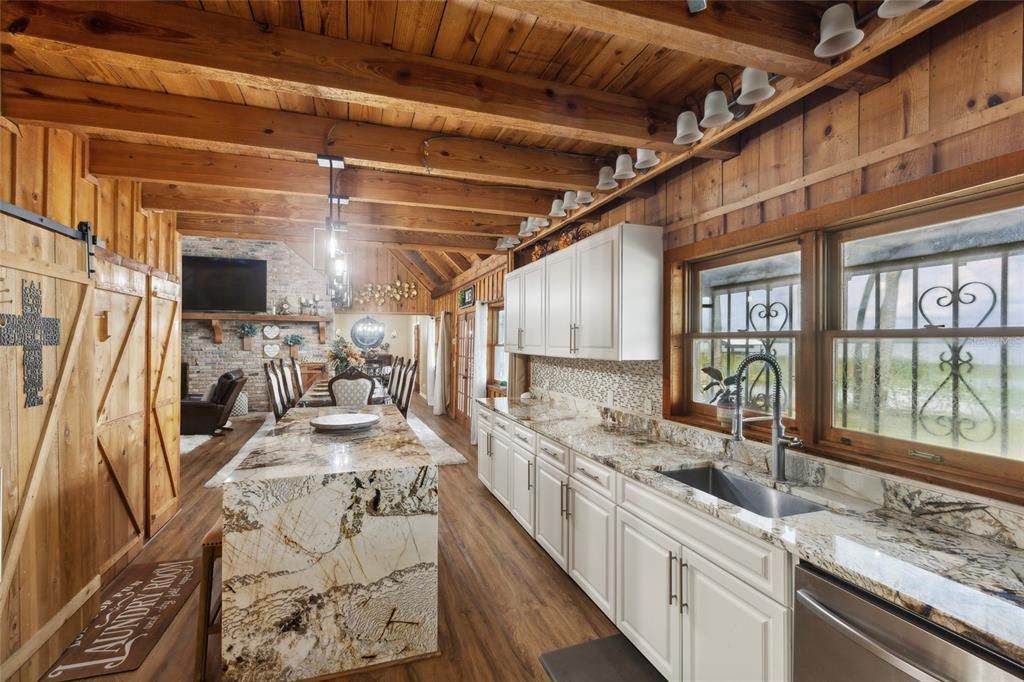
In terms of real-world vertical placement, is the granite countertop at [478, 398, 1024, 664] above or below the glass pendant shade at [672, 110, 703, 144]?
below

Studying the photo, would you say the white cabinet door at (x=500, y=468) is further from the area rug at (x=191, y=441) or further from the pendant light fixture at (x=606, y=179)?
the area rug at (x=191, y=441)

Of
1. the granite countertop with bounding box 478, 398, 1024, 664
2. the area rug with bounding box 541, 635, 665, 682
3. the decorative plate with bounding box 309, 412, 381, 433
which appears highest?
the decorative plate with bounding box 309, 412, 381, 433

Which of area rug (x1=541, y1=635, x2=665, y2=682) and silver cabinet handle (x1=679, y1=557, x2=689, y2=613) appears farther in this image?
area rug (x1=541, y1=635, x2=665, y2=682)

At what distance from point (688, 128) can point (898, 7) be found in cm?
87

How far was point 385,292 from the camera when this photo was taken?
9688mm

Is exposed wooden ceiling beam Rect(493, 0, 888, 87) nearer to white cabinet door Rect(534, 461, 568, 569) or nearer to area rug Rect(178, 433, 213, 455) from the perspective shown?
white cabinet door Rect(534, 461, 568, 569)

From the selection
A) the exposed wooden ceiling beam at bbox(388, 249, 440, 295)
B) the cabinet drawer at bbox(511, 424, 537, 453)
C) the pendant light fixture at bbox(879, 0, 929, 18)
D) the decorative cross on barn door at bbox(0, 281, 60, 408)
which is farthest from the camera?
the exposed wooden ceiling beam at bbox(388, 249, 440, 295)

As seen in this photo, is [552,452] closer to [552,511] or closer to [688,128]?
[552,511]

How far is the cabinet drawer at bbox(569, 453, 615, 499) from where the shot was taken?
2.29 meters

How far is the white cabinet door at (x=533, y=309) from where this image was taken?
387 cm

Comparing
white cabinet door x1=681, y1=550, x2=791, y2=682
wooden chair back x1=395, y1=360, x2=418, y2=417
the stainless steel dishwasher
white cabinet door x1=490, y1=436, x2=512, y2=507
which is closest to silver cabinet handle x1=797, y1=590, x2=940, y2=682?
the stainless steel dishwasher

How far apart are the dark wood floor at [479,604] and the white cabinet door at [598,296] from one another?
4.80 feet

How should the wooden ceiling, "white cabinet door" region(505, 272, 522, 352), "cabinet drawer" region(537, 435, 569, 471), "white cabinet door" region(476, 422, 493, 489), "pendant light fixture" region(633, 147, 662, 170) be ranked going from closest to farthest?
1. the wooden ceiling
2. "pendant light fixture" region(633, 147, 662, 170)
3. "cabinet drawer" region(537, 435, 569, 471)
4. "white cabinet door" region(476, 422, 493, 489)
5. "white cabinet door" region(505, 272, 522, 352)

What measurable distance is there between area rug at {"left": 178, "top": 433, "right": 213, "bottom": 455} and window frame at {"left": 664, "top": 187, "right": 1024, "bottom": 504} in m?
6.17
